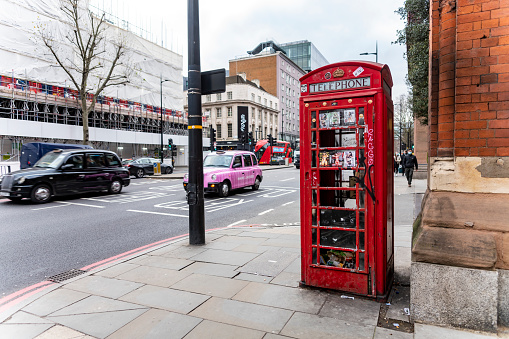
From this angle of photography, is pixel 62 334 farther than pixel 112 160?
No

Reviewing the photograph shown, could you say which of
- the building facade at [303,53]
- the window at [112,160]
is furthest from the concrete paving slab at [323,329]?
the building facade at [303,53]

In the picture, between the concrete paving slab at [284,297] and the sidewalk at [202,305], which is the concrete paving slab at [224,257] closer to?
the sidewalk at [202,305]

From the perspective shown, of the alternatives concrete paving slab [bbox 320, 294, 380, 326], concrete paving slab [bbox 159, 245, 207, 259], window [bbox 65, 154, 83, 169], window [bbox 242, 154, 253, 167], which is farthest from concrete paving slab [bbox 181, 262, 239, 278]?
window [bbox 242, 154, 253, 167]

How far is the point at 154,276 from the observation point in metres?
4.46

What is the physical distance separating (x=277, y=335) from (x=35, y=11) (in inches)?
1357

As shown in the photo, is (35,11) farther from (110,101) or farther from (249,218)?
(249,218)

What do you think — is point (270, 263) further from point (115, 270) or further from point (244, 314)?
point (115, 270)

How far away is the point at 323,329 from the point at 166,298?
182cm

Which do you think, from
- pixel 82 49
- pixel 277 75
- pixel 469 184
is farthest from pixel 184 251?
pixel 277 75

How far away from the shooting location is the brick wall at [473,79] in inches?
119

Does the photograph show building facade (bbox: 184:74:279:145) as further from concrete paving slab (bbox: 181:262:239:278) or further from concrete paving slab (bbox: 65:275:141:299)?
concrete paving slab (bbox: 65:275:141:299)

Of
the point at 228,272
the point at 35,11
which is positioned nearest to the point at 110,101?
the point at 35,11

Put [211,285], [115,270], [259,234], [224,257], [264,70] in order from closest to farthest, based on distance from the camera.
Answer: [211,285], [115,270], [224,257], [259,234], [264,70]

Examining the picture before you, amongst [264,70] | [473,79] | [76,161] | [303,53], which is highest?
[303,53]
